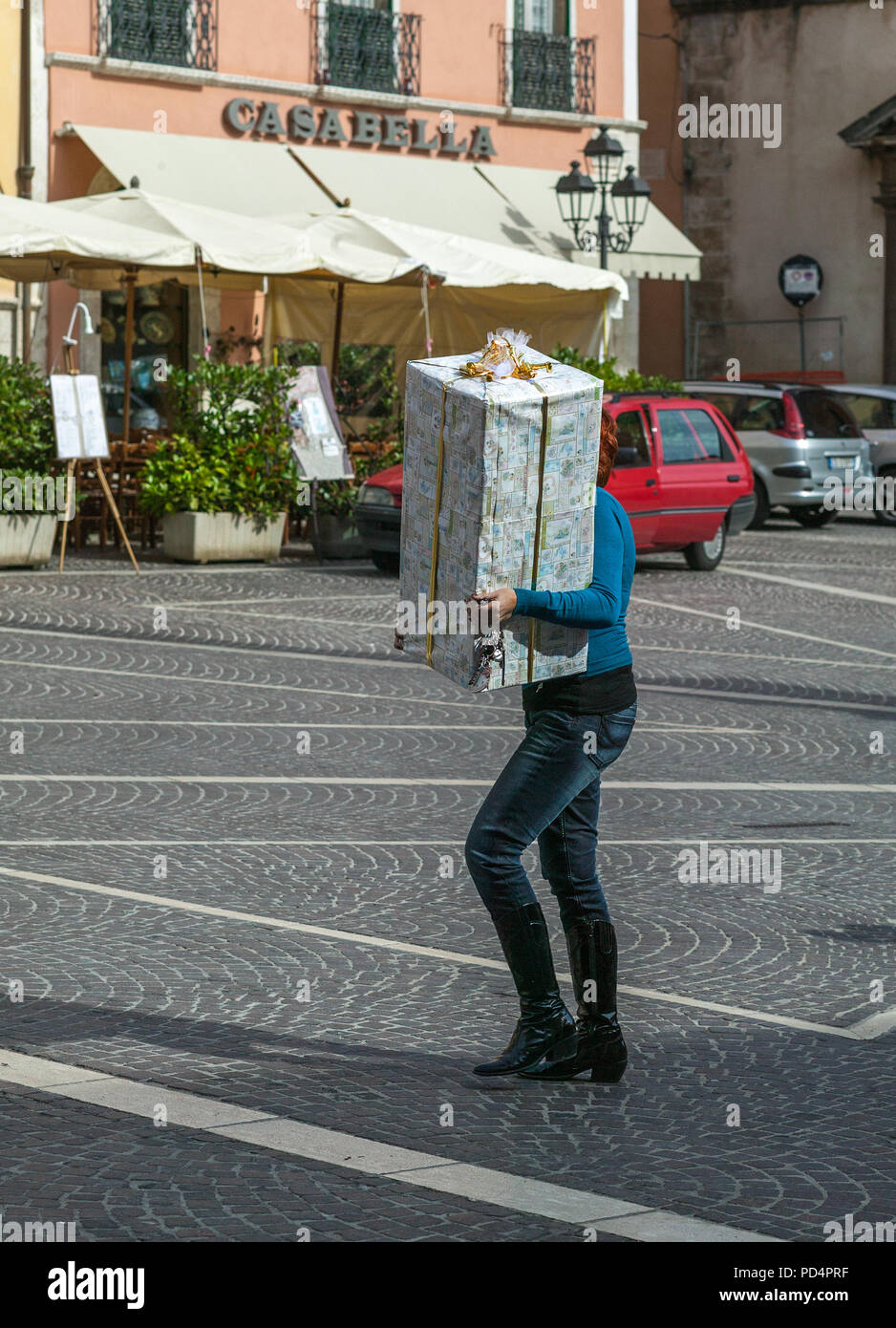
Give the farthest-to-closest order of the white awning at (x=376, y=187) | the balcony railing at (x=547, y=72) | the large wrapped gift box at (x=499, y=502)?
the balcony railing at (x=547, y=72)
the white awning at (x=376, y=187)
the large wrapped gift box at (x=499, y=502)

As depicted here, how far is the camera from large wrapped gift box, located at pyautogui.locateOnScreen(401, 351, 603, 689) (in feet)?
16.0

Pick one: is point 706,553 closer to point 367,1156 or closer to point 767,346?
point 367,1156

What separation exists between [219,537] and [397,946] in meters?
13.4

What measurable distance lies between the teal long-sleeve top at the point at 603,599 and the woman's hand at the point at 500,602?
3cm

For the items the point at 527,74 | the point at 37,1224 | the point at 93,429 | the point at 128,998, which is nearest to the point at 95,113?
the point at 527,74

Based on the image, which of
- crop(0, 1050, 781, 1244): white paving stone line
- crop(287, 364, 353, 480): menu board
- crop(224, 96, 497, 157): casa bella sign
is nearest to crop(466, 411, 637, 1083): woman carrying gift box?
crop(0, 1050, 781, 1244): white paving stone line

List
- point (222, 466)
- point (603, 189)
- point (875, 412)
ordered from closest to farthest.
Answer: point (222, 466) → point (603, 189) → point (875, 412)

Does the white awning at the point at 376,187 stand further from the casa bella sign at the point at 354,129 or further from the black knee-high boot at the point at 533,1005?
the black knee-high boot at the point at 533,1005

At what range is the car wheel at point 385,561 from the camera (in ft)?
65.2

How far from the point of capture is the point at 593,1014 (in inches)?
212

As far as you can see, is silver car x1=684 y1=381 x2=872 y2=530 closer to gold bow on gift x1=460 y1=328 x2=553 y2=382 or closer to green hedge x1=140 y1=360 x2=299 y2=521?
green hedge x1=140 y1=360 x2=299 y2=521

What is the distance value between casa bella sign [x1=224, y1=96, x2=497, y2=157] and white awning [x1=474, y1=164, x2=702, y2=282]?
0.52 m

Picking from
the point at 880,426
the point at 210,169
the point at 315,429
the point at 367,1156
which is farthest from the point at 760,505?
the point at 367,1156

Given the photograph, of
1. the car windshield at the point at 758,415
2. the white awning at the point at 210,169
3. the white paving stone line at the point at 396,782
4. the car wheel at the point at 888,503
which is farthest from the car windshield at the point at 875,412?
the white paving stone line at the point at 396,782
